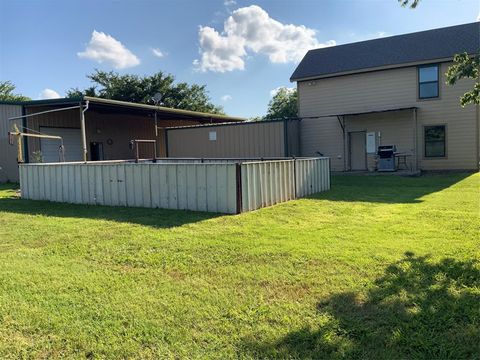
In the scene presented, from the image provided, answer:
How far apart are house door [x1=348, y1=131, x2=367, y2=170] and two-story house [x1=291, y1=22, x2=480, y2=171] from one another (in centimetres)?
4

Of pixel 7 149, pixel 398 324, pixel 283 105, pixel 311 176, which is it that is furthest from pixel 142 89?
pixel 398 324

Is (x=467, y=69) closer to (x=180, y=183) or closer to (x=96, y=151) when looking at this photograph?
(x=180, y=183)

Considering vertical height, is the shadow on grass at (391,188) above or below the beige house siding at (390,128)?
below

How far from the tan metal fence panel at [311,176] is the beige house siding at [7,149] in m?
13.1

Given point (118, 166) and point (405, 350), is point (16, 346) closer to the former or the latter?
point (405, 350)

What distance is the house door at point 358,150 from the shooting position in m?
18.4

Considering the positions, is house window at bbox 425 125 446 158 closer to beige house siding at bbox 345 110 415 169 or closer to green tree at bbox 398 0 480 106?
beige house siding at bbox 345 110 415 169

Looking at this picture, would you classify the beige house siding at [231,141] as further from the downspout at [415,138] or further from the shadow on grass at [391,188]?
the downspout at [415,138]

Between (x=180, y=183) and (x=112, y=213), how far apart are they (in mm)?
1451

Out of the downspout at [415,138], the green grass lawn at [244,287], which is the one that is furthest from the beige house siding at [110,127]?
the downspout at [415,138]

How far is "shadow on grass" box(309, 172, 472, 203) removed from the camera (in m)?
9.78

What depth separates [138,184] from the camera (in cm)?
906

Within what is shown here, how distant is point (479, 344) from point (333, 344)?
3.15 feet

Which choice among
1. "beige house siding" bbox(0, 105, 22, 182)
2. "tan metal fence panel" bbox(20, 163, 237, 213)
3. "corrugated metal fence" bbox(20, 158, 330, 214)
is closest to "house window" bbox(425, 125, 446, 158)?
"corrugated metal fence" bbox(20, 158, 330, 214)
